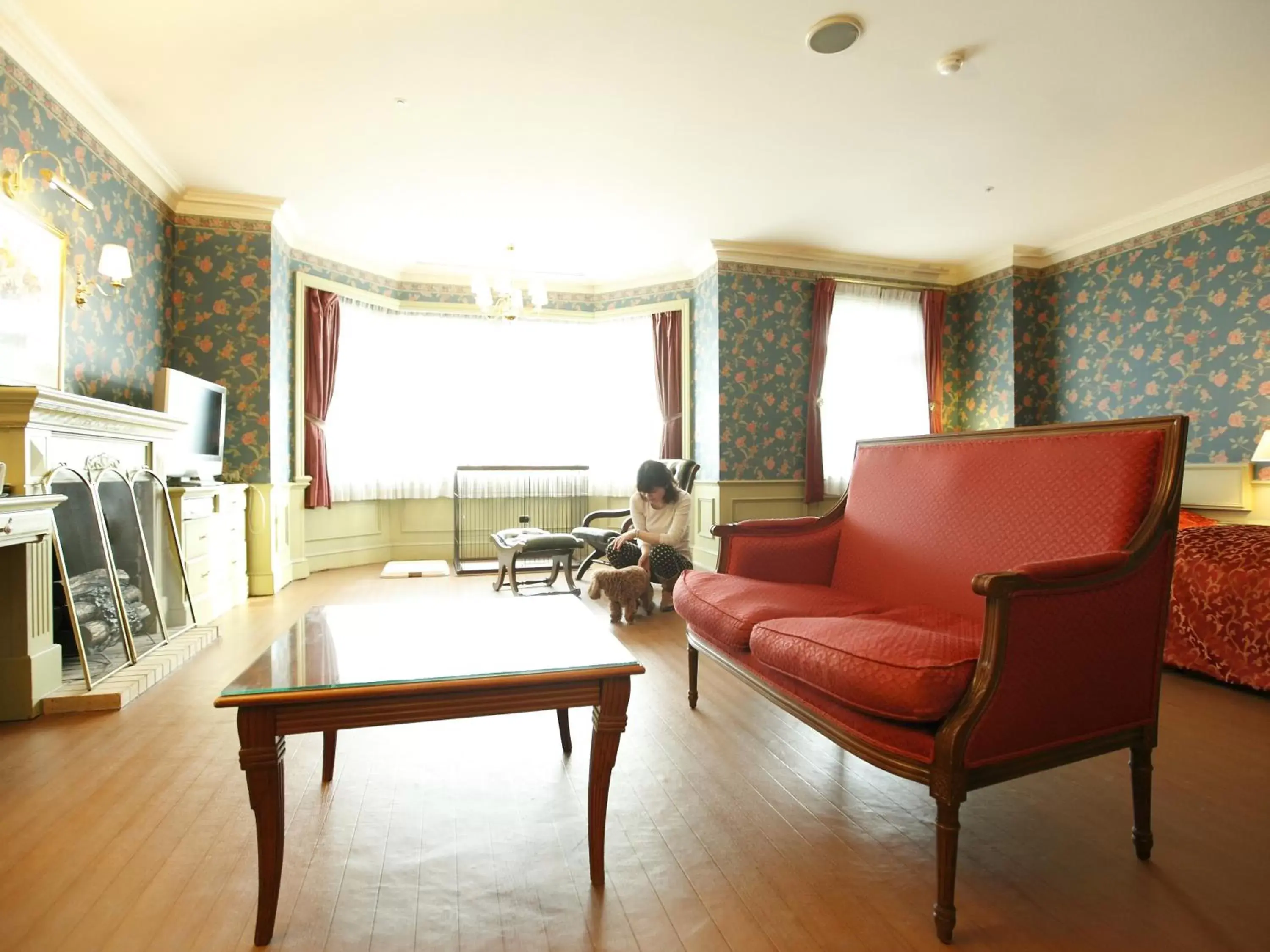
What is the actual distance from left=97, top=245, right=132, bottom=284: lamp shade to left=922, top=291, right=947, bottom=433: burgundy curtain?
5.75 m

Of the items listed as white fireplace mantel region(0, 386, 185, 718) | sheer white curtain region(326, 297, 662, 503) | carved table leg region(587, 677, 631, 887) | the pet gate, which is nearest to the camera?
carved table leg region(587, 677, 631, 887)

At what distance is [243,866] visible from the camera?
4.68 ft

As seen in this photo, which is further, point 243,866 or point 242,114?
point 242,114

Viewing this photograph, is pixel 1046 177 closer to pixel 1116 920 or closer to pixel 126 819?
pixel 1116 920

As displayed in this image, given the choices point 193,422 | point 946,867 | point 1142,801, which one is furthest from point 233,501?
point 1142,801

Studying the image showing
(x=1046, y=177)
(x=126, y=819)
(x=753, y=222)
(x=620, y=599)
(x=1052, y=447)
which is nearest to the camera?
(x=126, y=819)

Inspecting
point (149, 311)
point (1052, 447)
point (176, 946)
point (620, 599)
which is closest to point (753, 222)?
point (620, 599)

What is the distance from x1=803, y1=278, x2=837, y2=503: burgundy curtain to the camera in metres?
5.41

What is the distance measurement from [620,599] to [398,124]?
2.83 meters

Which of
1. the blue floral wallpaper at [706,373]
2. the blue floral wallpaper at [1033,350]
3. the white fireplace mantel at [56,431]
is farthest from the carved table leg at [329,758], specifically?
the blue floral wallpaper at [1033,350]

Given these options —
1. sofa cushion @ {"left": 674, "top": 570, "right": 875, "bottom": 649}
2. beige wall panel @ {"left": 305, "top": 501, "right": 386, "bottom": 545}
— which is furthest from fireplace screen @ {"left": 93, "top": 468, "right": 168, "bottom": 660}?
sofa cushion @ {"left": 674, "top": 570, "right": 875, "bottom": 649}

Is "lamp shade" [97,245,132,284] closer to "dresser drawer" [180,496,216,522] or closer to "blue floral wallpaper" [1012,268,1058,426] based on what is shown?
"dresser drawer" [180,496,216,522]

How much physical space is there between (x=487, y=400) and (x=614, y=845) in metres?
5.00

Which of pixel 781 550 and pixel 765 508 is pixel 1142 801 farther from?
pixel 765 508
